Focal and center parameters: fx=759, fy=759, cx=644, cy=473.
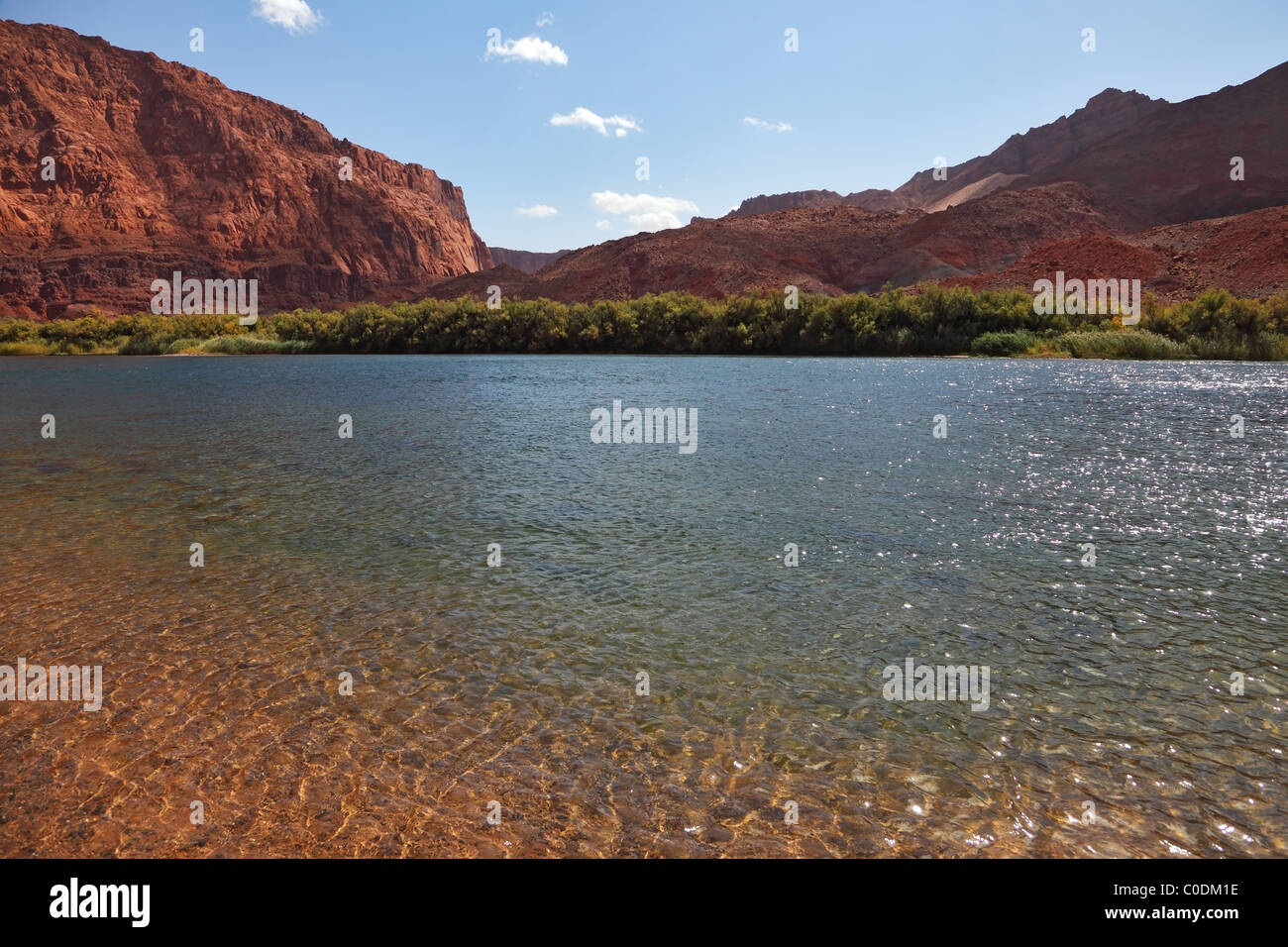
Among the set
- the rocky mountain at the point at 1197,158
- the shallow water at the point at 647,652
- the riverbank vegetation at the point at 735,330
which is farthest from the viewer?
the rocky mountain at the point at 1197,158

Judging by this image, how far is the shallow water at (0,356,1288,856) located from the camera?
5.25 meters

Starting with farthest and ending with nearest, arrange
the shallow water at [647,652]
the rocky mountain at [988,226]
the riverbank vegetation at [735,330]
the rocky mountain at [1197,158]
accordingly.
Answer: the rocky mountain at [1197,158]
the rocky mountain at [988,226]
the riverbank vegetation at [735,330]
the shallow water at [647,652]

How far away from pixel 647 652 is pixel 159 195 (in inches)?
7211

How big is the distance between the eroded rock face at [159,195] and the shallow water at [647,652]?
475ft

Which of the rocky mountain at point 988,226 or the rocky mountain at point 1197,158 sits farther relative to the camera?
the rocky mountain at point 1197,158

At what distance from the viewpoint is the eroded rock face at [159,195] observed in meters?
134

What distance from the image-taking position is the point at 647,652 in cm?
794

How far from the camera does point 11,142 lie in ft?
463

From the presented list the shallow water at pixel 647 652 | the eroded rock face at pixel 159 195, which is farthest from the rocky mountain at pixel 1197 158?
the shallow water at pixel 647 652

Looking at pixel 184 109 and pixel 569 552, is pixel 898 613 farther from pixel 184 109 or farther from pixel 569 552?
pixel 184 109

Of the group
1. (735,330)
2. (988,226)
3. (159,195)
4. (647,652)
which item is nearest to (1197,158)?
(988,226)

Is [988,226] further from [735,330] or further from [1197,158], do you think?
[735,330]

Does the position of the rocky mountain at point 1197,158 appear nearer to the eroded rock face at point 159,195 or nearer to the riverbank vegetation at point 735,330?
the riverbank vegetation at point 735,330
